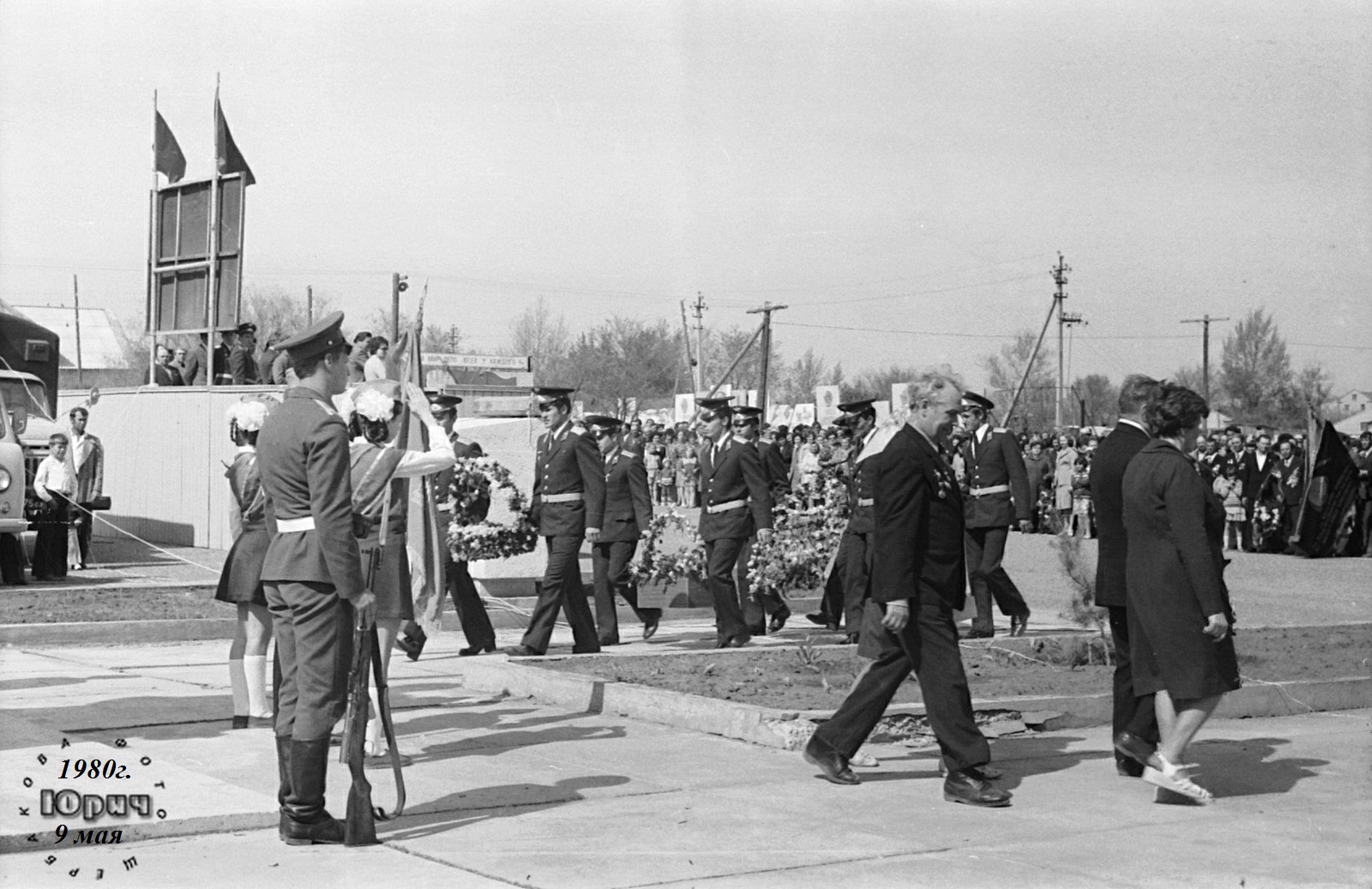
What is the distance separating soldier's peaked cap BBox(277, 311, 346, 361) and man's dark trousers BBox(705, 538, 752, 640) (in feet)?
22.7

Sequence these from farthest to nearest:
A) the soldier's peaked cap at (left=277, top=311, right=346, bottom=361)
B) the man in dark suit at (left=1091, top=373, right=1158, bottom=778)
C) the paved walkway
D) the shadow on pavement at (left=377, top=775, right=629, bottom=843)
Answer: the man in dark suit at (left=1091, top=373, right=1158, bottom=778), the shadow on pavement at (left=377, top=775, right=629, bottom=843), the soldier's peaked cap at (left=277, top=311, right=346, bottom=361), the paved walkway

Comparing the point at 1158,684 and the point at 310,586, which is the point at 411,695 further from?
the point at 1158,684

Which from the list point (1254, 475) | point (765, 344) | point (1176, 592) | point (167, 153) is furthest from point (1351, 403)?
point (1176, 592)

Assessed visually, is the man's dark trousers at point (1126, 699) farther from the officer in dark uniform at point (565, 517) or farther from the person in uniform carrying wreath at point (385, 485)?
the officer in dark uniform at point (565, 517)

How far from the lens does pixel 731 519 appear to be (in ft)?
45.9

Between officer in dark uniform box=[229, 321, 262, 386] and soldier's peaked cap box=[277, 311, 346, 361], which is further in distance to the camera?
Answer: officer in dark uniform box=[229, 321, 262, 386]

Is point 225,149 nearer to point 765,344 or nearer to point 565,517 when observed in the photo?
point 565,517

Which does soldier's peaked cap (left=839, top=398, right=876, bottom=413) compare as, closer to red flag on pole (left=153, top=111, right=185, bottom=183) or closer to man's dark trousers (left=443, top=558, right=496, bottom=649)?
man's dark trousers (left=443, top=558, right=496, bottom=649)

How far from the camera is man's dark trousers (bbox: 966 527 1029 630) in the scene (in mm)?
14344

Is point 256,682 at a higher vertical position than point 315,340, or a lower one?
lower

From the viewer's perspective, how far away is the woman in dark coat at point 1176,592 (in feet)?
25.5

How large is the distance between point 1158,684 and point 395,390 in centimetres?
397

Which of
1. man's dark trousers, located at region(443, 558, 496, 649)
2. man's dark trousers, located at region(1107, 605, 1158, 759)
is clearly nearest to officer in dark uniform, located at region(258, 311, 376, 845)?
man's dark trousers, located at region(1107, 605, 1158, 759)

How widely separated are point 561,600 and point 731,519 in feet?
6.85
